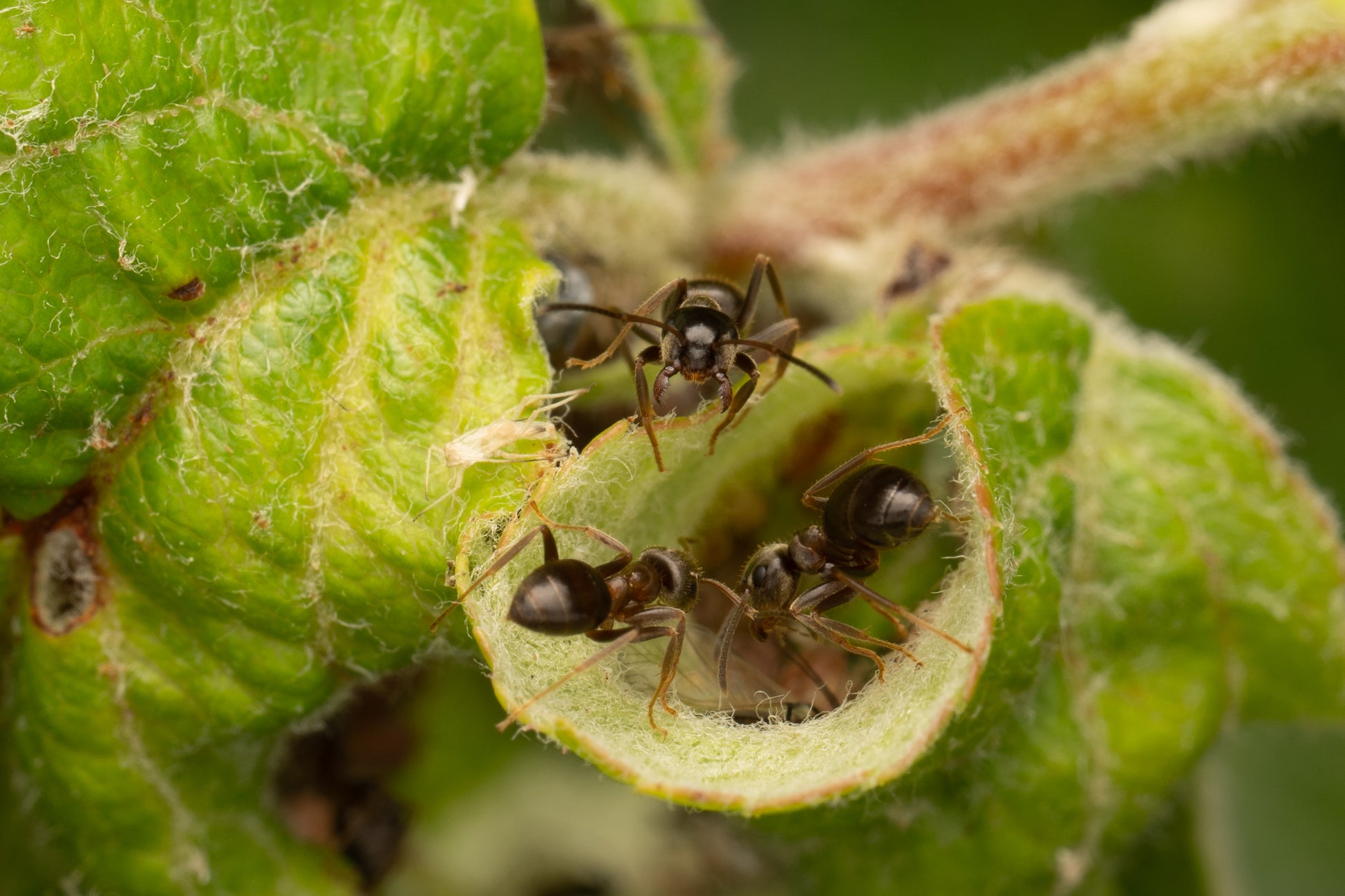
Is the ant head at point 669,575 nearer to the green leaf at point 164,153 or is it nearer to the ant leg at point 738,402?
the ant leg at point 738,402

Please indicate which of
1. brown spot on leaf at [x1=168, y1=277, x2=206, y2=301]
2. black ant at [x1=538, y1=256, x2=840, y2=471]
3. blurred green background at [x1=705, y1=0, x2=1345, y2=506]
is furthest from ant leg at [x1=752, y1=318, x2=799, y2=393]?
blurred green background at [x1=705, y1=0, x2=1345, y2=506]

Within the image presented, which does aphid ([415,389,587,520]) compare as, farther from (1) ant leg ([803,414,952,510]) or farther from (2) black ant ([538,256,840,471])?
(1) ant leg ([803,414,952,510])

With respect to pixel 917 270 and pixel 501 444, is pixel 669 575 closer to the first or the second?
pixel 501 444

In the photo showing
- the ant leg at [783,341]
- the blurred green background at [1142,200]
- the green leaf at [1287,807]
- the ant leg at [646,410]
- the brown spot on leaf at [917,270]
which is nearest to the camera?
the ant leg at [646,410]

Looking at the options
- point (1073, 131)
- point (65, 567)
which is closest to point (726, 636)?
point (65, 567)

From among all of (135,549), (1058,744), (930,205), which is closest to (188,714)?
(135,549)

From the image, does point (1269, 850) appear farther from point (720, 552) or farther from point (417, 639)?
point (417, 639)

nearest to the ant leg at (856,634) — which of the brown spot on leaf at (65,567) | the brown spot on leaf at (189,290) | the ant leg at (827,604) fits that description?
the ant leg at (827,604)
